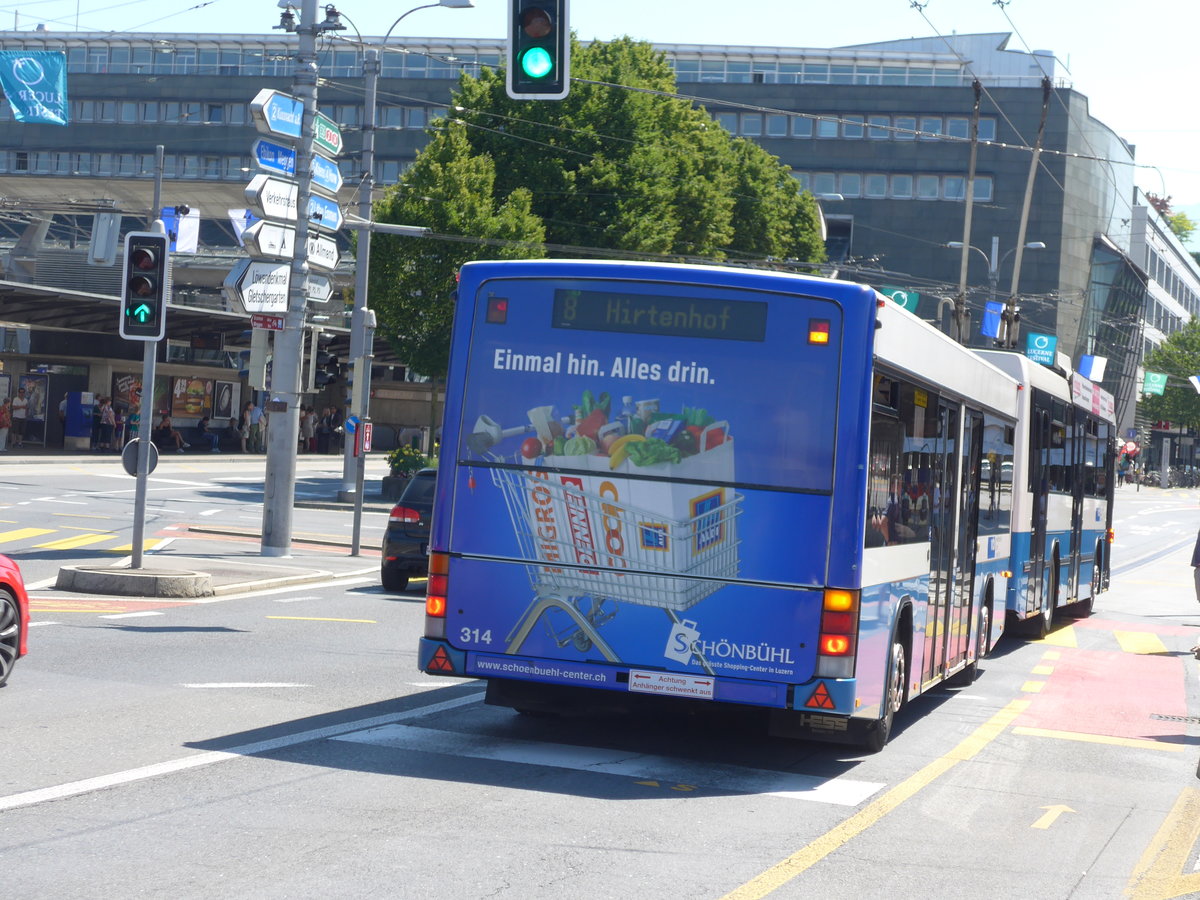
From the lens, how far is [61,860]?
240 inches

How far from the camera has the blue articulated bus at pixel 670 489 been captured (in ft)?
28.2

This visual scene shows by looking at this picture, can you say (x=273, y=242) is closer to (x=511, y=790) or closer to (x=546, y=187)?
(x=511, y=790)

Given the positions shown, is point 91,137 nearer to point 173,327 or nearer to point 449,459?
point 173,327

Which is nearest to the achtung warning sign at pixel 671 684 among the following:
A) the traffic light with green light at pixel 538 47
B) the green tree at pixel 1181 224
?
the traffic light with green light at pixel 538 47

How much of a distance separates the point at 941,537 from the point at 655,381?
345cm

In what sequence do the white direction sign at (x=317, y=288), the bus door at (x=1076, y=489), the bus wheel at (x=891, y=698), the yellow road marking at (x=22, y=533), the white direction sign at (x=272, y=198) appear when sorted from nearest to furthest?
1. the bus wheel at (x=891, y=698)
2. the bus door at (x=1076, y=489)
3. the white direction sign at (x=272, y=198)
4. the white direction sign at (x=317, y=288)
5. the yellow road marking at (x=22, y=533)

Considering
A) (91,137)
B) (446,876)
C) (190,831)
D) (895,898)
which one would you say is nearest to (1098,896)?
(895,898)

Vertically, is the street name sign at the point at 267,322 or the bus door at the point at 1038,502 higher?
the street name sign at the point at 267,322

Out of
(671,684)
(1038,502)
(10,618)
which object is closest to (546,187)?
(1038,502)

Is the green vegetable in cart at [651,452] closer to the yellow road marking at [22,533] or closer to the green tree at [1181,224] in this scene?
the yellow road marking at [22,533]

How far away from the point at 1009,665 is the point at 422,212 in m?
26.4

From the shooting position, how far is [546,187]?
42625mm

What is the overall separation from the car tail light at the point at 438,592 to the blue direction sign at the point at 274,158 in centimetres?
1282

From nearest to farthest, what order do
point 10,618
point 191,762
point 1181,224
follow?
point 191,762
point 10,618
point 1181,224
